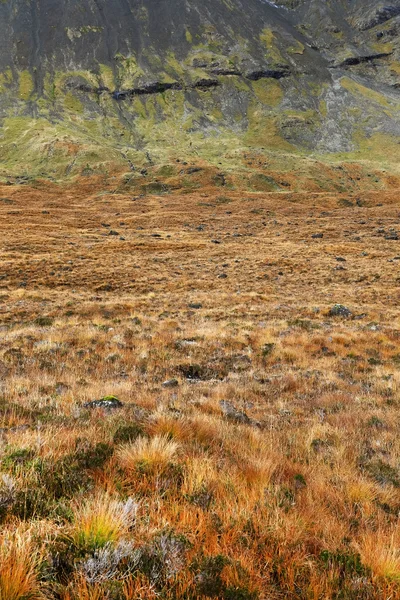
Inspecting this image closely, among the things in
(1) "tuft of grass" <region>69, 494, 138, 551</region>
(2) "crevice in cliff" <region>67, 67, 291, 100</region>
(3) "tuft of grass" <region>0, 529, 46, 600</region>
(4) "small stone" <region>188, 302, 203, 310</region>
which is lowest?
(4) "small stone" <region>188, 302, 203, 310</region>

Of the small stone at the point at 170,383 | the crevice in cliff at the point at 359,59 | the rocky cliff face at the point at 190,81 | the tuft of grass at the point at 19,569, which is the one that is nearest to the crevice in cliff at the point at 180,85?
the rocky cliff face at the point at 190,81

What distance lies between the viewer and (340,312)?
19250mm

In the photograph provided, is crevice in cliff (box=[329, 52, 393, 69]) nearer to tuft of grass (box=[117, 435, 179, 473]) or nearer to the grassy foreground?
the grassy foreground

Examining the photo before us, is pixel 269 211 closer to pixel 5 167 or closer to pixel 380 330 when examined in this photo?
pixel 380 330

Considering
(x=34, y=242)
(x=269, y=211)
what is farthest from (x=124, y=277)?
(x=269, y=211)

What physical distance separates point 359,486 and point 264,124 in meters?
140

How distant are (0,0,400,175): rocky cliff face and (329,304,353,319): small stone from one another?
88.0m

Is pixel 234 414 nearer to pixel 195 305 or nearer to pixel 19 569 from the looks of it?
pixel 19 569

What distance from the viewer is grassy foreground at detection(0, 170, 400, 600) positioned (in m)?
2.52

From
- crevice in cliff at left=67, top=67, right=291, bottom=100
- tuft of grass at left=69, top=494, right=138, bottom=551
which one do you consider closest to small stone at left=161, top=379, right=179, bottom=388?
tuft of grass at left=69, top=494, right=138, bottom=551

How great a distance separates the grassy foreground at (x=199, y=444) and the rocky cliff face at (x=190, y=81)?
8790 centimetres

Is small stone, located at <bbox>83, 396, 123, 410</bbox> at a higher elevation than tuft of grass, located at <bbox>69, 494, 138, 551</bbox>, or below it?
below

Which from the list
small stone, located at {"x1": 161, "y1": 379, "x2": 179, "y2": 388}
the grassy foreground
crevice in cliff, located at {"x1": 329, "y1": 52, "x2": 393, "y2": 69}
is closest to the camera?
the grassy foreground

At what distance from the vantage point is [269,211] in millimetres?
63688
